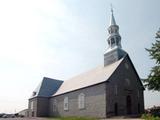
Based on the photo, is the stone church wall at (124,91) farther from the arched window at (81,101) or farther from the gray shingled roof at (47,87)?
the gray shingled roof at (47,87)

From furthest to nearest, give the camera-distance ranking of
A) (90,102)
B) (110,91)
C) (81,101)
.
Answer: (81,101)
(90,102)
(110,91)

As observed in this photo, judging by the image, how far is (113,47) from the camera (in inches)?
1682

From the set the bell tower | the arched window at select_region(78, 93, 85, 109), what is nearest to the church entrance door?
the bell tower

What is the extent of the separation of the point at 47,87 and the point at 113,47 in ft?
70.2

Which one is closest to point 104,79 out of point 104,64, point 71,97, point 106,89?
point 106,89

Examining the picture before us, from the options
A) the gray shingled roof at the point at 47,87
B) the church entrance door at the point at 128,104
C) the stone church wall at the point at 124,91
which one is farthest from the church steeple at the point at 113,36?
the gray shingled roof at the point at 47,87

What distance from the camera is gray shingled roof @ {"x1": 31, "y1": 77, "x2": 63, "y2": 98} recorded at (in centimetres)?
5546

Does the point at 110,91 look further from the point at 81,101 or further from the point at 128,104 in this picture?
the point at 81,101

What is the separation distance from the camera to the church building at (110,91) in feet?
119

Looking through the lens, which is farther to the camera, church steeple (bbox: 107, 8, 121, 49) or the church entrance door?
church steeple (bbox: 107, 8, 121, 49)

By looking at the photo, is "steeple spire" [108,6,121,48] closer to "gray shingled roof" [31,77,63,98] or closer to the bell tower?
the bell tower

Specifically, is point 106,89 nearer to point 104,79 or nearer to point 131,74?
point 104,79

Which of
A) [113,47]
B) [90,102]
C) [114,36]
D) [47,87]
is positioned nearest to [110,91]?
[90,102]

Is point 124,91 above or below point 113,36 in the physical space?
below
